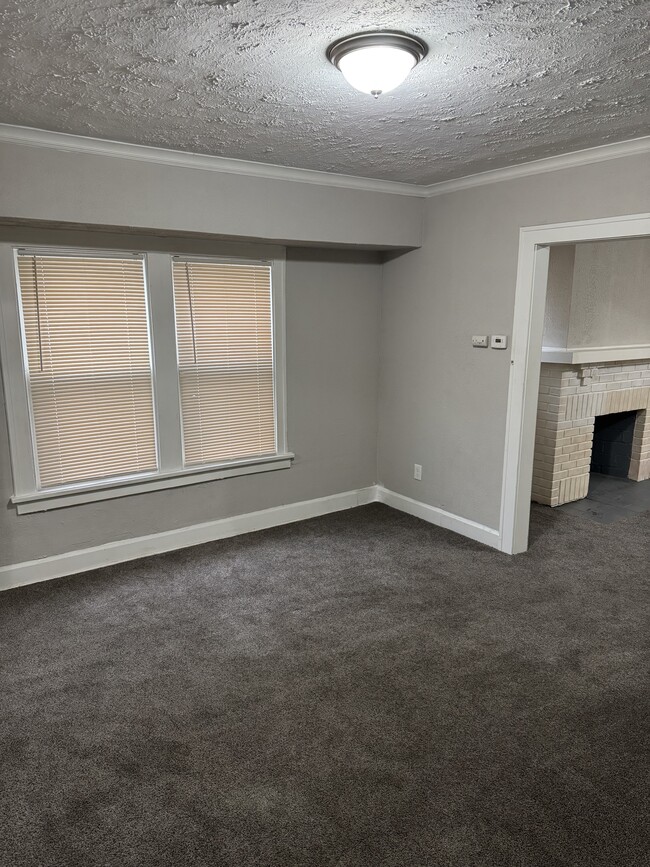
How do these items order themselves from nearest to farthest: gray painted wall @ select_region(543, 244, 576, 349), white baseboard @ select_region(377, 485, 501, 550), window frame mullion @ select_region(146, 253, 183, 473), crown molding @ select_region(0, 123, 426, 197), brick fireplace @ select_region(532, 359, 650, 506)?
crown molding @ select_region(0, 123, 426, 197) → window frame mullion @ select_region(146, 253, 183, 473) → white baseboard @ select_region(377, 485, 501, 550) → gray painted wall @ select_region(543, 244, 576, 349) → brick fireplace @ select_region(532, 359, 650, 506)

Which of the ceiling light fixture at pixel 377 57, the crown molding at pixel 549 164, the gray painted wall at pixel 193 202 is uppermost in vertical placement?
the crown molding at pixel 549 164

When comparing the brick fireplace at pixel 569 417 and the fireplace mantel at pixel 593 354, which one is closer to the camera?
the fireplace mantel at pixel 593 354

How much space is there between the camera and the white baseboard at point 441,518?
13.4 feet

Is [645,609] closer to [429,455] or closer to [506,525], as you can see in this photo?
[506,525]

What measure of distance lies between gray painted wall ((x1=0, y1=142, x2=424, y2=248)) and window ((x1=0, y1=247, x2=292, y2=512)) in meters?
0.42

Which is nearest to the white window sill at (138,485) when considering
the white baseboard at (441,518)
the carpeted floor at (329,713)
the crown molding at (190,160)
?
the carpeted floor at (329,713)

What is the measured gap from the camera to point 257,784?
2078 mm

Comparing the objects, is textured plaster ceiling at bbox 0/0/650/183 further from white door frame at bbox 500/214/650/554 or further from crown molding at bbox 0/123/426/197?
white door frame at bbox 500/214/650/554

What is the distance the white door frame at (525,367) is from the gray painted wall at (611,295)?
1213mm

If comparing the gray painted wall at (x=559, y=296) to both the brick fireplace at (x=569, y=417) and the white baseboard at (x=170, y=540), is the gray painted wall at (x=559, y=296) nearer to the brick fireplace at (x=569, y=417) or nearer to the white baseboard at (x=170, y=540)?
the brick fireplace at (x=569, y=417)

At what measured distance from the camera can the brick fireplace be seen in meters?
4.84

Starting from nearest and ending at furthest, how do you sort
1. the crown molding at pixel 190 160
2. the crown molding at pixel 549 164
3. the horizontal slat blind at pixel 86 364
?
the crown molding at pixel 190 160 < the crown molding at pixel 549 164 < the horizontal slat blind at pixel 86 364

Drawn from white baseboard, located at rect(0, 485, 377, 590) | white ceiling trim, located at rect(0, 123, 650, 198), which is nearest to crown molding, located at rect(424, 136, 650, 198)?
white ceiling trim, located at rect(0, 123, 650, 198)

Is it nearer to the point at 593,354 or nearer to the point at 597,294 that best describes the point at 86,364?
the point at 593,354
